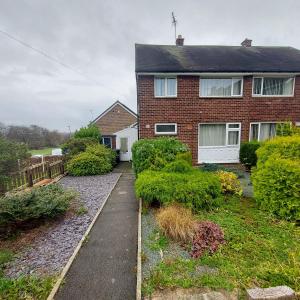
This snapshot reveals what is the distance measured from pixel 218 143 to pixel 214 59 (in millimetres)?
5502

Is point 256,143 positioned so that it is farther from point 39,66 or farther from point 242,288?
point 39,66

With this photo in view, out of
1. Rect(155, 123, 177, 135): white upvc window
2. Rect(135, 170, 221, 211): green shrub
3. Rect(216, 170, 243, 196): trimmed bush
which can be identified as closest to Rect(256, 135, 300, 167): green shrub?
Rect(216, 170, 243, 196): trimmed bush

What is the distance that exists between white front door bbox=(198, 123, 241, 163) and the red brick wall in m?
0.37

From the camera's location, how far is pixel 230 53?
47.0 ft

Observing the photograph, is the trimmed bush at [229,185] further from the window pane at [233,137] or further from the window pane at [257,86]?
the window pane at [257,86]

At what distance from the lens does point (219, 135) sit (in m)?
12.6

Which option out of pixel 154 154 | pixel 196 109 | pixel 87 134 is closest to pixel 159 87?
pixel 196 109

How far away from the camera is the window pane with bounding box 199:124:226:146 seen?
1254 centimetres

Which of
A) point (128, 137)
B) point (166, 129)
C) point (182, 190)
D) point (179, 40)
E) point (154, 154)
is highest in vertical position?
point (179, 40)

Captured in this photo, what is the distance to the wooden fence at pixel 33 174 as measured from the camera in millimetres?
7500

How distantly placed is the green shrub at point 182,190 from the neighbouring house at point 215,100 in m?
6.43

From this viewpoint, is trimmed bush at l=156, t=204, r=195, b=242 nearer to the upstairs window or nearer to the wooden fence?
the wooden fence

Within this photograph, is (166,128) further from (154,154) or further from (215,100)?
(154,154)

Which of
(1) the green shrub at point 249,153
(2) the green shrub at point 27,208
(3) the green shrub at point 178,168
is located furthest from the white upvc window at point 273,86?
(2) the green shrub at point 27,208
